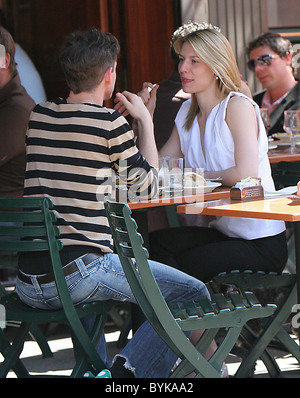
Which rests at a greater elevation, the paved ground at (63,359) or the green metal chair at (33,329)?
the green metal chair at (33,329)

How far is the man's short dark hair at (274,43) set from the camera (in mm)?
5887

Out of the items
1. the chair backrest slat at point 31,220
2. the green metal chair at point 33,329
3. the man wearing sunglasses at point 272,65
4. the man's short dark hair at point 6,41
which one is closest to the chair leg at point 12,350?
the chair backrest slat at point 31,220

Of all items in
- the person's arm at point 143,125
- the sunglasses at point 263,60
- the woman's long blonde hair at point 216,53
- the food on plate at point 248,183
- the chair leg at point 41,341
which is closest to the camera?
the food on plate at point 248,183

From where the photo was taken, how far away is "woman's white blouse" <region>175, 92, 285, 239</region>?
390 centimetres

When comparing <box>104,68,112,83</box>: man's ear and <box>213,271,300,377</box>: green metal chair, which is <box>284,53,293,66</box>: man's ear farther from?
<box>104,68,112,83</box>: man's ear

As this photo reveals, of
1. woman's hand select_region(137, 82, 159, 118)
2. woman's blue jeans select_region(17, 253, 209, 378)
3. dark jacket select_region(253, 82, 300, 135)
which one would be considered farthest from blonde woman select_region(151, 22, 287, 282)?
dark jacket select_region(253, 82, 300, 135)

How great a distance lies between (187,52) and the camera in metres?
4.12

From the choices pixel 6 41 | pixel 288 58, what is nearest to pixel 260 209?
pixel 6 41

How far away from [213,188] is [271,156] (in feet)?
3.18

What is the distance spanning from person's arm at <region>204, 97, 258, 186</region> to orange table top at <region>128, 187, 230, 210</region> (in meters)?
0.19

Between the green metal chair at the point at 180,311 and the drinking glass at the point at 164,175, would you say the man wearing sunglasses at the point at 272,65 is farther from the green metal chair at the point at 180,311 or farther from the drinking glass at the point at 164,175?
the green metal chair at the point at 180,311

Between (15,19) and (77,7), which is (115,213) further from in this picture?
(15,19)

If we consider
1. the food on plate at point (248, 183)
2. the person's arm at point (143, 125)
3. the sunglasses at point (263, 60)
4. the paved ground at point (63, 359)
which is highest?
the sunglasses at point (263, 60)

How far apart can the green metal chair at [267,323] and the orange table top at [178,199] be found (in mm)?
400
